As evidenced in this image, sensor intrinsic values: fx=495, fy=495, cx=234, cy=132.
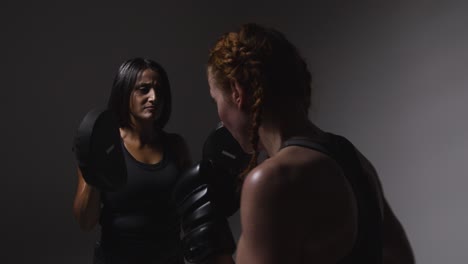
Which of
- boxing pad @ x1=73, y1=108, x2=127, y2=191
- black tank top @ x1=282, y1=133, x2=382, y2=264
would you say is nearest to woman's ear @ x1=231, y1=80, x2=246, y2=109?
black tank top @ x1=282, y1=133, x2=382, y2=264

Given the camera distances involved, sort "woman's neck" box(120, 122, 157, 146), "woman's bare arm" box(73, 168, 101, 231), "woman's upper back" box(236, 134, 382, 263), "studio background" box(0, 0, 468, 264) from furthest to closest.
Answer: "studio background" box(0, 0, 468, 264) < "woman's neck" box(120, 122, 157, 146) < "woman's bare arm" box(73, 168, 101, 231) < "woman's upper back" box(236, 134, 382, 263)

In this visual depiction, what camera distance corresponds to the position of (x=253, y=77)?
2.55ft

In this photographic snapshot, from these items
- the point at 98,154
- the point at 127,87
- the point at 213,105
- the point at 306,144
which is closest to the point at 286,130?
the point at 306,144

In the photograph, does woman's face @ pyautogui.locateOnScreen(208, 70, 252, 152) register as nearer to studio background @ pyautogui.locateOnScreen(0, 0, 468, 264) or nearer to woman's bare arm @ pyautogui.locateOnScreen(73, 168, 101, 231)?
woman's bare arm @ pyautogui.locateOnScreen(73, 168, 101, 231)

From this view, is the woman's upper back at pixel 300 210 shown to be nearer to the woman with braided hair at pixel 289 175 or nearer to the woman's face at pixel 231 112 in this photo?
the woman with braided hair at pixel 289 175

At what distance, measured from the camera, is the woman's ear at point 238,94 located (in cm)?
79

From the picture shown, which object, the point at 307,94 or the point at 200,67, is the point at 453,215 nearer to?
the point at 307,94

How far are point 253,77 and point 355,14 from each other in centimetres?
141

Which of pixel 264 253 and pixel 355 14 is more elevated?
pixel 355 14

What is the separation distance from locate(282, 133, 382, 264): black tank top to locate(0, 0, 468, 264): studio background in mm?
1084

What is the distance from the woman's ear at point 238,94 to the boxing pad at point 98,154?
2.01ft

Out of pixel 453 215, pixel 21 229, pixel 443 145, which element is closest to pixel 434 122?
pixel 443 145

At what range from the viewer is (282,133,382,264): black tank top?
714 millimetres

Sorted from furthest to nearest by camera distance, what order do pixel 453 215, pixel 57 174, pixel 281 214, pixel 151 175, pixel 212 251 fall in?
pixel 57 174, pixel 453 215, pixel 151 175, pixel 212 251, pixel 281 214
